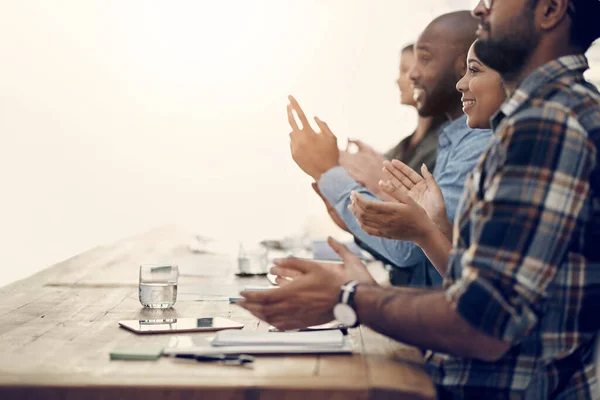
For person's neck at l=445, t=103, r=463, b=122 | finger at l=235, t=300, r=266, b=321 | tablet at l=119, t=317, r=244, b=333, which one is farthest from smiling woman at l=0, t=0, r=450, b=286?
finger at l=235, t=300, r=266, b=321

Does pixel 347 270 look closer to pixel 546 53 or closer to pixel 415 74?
pixel 546 53

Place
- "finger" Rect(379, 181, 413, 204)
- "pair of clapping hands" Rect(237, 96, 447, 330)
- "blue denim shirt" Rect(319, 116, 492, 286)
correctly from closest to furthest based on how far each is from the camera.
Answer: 1. "pair of clapping hands" Rect(237, 96, 447, 330)
2. "finger" Rect(379, 181, 413, 204)
3. "blue denim shirt" Rect(319, 116, 492, 286)

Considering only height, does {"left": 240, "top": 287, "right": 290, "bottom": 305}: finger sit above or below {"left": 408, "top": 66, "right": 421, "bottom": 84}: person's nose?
below

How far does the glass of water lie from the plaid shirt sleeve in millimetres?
840

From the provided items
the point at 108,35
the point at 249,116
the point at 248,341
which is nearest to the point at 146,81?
the point at 108,35

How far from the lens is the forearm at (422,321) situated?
1.00 metres

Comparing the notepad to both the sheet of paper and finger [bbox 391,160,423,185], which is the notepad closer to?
the sheet of paper

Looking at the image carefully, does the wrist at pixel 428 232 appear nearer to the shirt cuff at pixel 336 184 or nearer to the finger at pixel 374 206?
the finger at pixel 374 206

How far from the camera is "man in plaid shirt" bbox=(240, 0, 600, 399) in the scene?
37.5 inches

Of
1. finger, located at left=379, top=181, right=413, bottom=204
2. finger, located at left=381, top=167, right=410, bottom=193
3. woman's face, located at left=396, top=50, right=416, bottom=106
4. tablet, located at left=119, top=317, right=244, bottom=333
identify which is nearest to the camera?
tablet, located at left=119, top=317, right=244, bottom=333

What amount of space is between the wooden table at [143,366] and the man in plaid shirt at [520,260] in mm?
73

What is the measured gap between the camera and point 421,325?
103 centimetres

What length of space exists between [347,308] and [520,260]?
28cm

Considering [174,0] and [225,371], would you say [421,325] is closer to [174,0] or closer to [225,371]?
[225,371]
